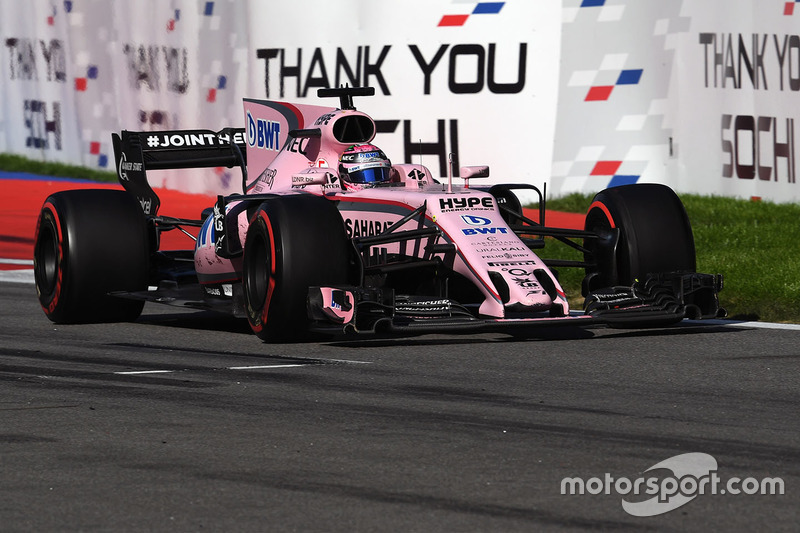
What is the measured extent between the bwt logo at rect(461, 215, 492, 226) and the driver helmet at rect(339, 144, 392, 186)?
1.17 meters

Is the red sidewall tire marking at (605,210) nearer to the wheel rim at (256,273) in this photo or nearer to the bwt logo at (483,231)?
the bwt logo at (483,231)

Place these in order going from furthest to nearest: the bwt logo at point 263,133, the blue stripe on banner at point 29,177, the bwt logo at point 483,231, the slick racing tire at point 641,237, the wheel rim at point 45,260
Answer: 1. the blue stripe on banner at point 29,177
2. the bwt logo at point 263,133
3. the wheel rim at point 45,260
4. the slick racing tire at point 641,237
5. the bwt logo at point 483,231

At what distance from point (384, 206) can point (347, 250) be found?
663mm

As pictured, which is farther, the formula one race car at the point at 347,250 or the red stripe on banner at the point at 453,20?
the red stripe on banner at the point at 453,20

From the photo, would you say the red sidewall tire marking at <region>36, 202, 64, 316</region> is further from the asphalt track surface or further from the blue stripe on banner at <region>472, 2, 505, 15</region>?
the blue stripe on banner at <region>472, 2, 505, 15</region>

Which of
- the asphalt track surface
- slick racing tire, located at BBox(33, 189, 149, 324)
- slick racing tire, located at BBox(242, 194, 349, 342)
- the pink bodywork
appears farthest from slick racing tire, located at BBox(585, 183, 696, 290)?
slick racing tire, located at BBox(33, 189, 149, 324)

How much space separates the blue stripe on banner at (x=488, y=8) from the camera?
1789cm

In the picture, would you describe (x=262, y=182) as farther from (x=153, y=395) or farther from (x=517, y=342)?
(x=153, y=395)

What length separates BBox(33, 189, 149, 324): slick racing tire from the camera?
11023 mm

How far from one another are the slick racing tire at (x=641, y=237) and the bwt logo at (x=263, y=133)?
102 inches

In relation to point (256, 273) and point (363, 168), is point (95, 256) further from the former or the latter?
point (363, 168)

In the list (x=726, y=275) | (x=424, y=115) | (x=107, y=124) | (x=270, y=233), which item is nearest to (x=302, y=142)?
(x=270, y=233)

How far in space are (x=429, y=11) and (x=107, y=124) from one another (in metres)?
6.88

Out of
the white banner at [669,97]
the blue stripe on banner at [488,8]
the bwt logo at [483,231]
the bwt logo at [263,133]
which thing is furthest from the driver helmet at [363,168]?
the blue stripe on banner at [488,8]
